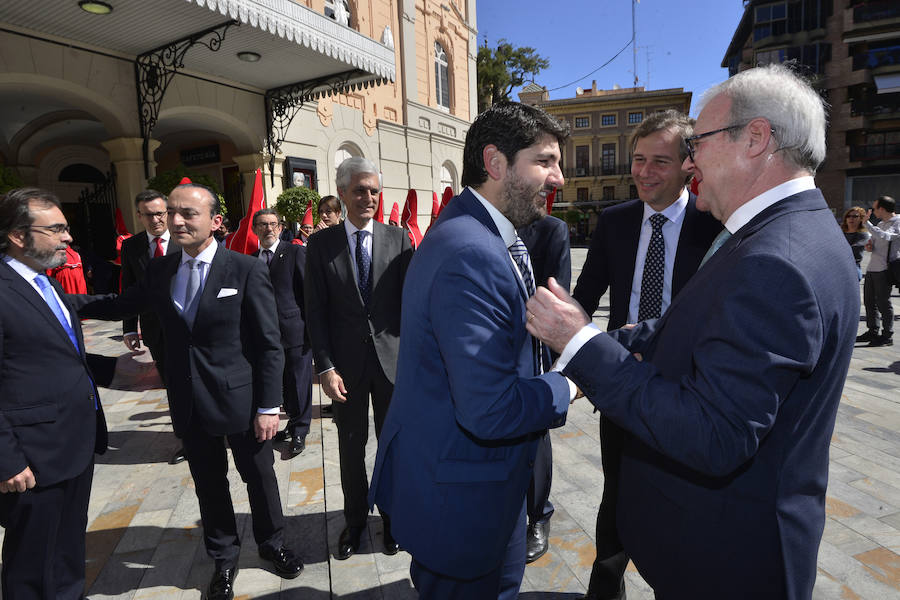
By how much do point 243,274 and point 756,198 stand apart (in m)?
2.36

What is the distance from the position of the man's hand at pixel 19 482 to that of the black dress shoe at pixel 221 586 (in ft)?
3.28

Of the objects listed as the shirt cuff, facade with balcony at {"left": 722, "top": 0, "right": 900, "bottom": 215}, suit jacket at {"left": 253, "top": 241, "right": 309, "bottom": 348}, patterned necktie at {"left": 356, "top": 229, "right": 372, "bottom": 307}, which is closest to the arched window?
suit jacket at {"left": 253, "top": 241, "right": 309, "bottom": 348}

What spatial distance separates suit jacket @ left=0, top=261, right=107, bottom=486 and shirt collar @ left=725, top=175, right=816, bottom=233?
2.73m

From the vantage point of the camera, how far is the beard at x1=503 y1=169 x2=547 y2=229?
5.38ft

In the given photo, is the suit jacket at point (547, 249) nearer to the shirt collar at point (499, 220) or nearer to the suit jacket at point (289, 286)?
the shirt collar at point (499, 220)

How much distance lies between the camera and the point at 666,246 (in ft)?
8.32

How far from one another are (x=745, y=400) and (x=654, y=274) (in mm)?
1579

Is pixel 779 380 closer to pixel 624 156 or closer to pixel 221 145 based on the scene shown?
pixel 221 145

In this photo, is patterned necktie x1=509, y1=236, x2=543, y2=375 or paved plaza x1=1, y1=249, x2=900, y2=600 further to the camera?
paved plaza x1=1, y1=249, x2=900, y2=600

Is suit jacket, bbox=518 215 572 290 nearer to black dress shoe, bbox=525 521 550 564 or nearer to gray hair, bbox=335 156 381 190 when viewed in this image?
gray hair, bbox=335 156 381 190

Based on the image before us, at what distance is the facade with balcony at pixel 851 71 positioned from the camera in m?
29.0

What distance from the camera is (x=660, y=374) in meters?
1.27

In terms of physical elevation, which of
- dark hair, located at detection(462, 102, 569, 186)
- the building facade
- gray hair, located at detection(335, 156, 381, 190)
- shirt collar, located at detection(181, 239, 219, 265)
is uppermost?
Result: the building facade

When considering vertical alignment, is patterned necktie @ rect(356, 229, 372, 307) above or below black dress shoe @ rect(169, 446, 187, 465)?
above
